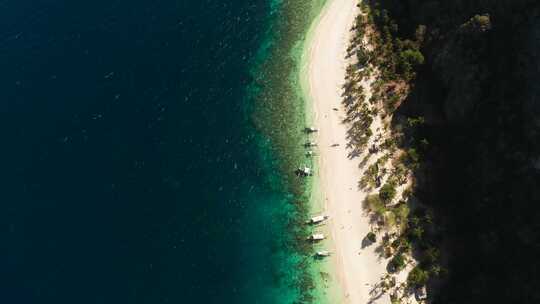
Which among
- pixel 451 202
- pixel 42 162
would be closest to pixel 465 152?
pixel 451 202

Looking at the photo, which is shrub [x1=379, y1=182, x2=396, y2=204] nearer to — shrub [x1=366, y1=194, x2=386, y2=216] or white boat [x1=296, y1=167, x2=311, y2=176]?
shrub [x1=366, y1=194, x2=386, y2=216]

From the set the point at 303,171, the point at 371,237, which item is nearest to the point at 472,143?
the point at 371,237

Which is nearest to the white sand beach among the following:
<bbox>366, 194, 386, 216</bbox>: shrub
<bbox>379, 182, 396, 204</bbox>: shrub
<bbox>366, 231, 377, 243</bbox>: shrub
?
<bbox>366, 231, 377, 243</bbox>: shrub

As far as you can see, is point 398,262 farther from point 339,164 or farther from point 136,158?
point 136,158

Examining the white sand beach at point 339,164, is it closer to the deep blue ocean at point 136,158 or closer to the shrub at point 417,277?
the shrub at point 417,277

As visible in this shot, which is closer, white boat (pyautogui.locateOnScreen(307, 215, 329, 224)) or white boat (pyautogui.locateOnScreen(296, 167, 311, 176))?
white boat (pyautogui.locateOnScreen(307, 215, 329, 224))
